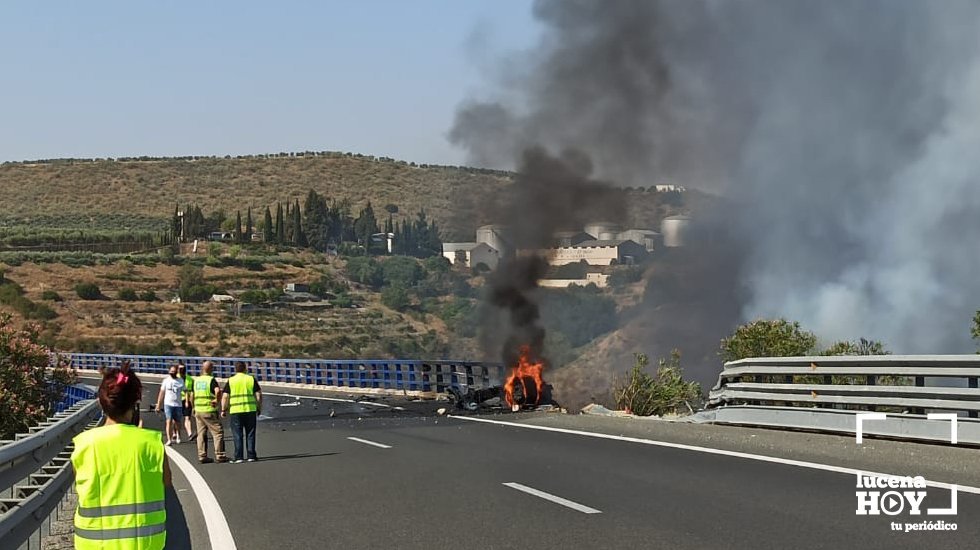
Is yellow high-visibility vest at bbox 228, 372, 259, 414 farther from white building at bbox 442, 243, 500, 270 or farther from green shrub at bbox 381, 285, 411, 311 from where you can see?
green shrub at bbox 381, 285, 411, 311

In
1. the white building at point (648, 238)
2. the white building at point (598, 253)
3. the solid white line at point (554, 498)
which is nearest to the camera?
the solid white line at point (554, 498)

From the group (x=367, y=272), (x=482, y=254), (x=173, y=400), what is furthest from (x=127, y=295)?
(x=173, y=400)

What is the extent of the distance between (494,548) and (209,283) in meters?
96.2

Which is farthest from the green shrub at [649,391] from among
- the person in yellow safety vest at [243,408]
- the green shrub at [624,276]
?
the green shrub at [624,276]

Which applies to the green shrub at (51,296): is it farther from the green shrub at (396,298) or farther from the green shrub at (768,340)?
the green shrub at (768,340)

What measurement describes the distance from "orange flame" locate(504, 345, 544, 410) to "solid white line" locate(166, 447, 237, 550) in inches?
457

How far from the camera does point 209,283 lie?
102 m

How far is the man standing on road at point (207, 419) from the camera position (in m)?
17.8

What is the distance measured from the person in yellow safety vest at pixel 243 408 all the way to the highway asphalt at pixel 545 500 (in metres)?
0.36

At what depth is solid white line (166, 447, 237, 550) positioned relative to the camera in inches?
391

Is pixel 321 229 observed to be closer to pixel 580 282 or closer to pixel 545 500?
pixel 580 282

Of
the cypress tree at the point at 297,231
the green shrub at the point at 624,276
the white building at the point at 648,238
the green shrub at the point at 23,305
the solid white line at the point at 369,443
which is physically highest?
the cypress tree at the point at 297,231

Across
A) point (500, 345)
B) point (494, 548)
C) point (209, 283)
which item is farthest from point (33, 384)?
point (209, 283)

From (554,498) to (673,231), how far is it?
109441 mm
